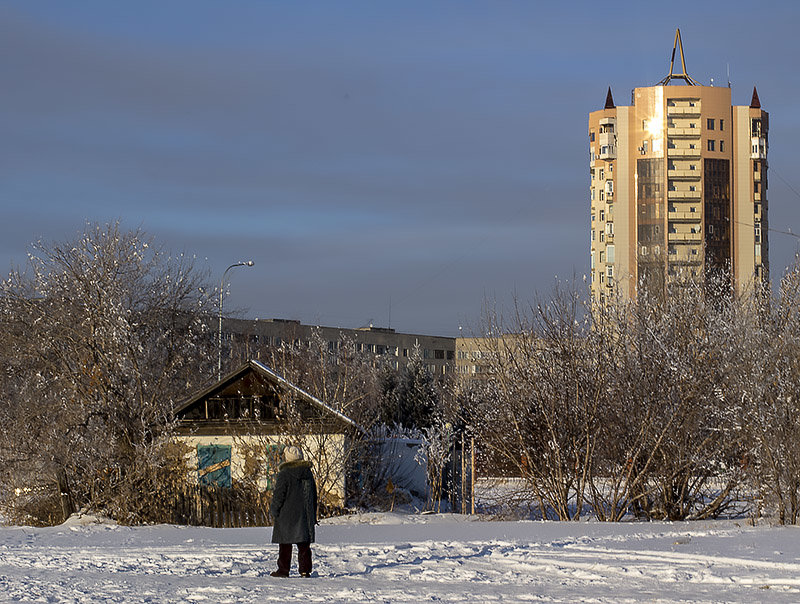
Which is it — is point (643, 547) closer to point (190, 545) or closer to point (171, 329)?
point (190, 545)

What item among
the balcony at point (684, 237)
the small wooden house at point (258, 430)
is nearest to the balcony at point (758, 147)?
the balcony at point (684, 237)

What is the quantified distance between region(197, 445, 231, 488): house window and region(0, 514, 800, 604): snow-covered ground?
955cm

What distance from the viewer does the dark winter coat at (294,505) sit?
497 inches

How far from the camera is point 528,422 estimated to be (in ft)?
78.3

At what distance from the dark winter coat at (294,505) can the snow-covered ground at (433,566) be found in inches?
19.9

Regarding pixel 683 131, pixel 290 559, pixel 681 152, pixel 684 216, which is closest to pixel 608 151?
pixel 681 152

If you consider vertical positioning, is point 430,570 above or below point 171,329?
below

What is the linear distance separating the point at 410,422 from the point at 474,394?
94.4 feet

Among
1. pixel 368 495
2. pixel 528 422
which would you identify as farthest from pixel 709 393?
pixel 368 495

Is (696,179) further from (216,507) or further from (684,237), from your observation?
(216,507)

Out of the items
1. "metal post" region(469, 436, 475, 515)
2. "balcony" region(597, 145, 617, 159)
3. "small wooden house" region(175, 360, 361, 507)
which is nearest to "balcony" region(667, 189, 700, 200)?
"balcony" region(597, 145, 617, 159)

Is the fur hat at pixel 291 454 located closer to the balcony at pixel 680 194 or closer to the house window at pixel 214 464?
the house window at pixel 214 464

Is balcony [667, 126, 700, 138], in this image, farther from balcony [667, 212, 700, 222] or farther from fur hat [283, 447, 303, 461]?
fur hat [283, 447, 303, 461]

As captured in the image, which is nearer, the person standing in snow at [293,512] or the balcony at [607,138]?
the person standing in snow at [293,512]
